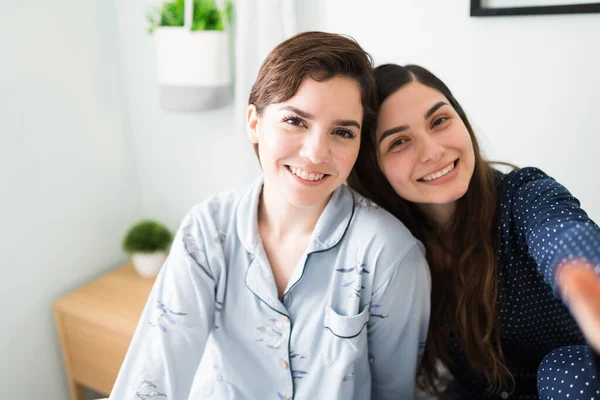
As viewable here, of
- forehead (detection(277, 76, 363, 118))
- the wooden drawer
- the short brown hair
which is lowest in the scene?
the wooden drawer

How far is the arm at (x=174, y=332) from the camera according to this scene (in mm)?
995

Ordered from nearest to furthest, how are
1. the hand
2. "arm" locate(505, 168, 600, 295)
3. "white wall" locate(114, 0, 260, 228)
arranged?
the hand, "arm" locate(505, 168, 600, 295), "white wall" locate(114, 0, 260, 228)

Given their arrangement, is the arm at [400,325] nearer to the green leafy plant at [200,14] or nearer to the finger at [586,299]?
the finger at [586,299]

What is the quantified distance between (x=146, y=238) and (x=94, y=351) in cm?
36

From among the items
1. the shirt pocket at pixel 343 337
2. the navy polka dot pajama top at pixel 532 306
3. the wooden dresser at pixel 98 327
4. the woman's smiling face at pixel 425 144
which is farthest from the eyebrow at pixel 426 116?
the wooden dresser at pixel 98 327

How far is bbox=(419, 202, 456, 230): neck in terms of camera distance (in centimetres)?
111

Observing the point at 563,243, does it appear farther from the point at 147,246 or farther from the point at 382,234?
the point at 147,246

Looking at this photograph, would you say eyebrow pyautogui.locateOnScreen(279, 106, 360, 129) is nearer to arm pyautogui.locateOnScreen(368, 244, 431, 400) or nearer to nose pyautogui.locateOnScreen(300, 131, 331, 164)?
nose pyautogui.locateOnScreen(300, 131, 331, 164)

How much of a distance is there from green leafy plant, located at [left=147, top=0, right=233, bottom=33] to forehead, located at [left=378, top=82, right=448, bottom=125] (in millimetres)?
636

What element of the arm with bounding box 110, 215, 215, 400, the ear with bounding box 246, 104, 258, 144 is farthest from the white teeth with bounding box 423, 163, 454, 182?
the arm with bounding box 110, 215, 215, 400

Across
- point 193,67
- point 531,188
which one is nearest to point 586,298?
point 531,188

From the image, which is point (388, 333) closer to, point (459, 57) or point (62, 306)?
point (459, 57)

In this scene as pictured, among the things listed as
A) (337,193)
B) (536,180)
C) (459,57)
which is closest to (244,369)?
(337,193)

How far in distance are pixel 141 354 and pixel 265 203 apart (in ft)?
1.22
